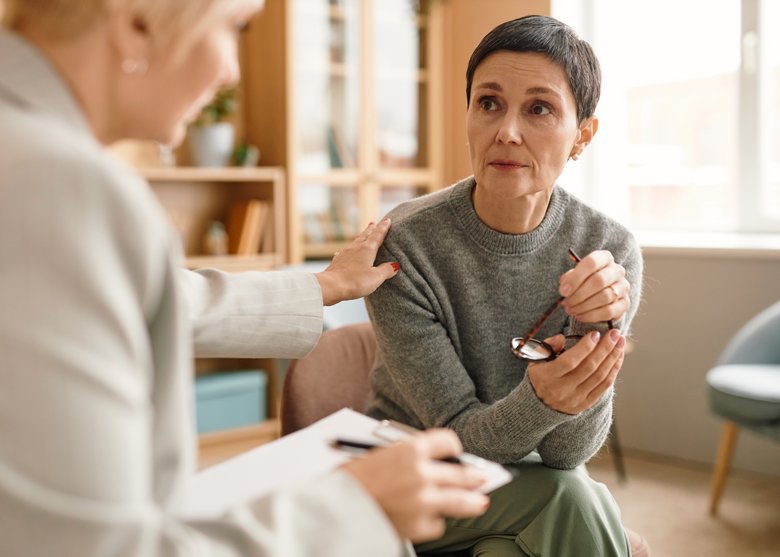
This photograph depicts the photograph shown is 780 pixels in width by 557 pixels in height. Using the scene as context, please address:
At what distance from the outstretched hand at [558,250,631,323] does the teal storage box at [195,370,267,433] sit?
2.56 metres

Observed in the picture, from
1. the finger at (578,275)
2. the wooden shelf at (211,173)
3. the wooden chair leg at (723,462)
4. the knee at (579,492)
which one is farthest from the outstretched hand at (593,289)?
the wooden shelf at (211,173)

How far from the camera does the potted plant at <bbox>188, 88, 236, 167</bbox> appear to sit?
3.52 m

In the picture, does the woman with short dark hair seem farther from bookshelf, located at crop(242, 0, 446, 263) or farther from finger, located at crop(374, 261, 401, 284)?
bookshelf, located at crop(242, 0, 446, 263)

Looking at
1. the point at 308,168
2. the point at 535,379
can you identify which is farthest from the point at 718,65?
the point at 535,379

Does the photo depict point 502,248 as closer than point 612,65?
Yes

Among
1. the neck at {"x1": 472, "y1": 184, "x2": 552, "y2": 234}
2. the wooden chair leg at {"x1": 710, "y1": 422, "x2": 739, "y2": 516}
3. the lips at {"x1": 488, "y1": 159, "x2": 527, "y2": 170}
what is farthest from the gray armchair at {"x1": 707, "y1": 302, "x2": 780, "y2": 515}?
the lips at {"x1": 488, "y1": 159, "x2": 527, "y2": 170}

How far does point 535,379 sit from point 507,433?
94 mm

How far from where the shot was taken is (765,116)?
3375 mm

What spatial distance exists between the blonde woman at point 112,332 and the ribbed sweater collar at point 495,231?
2.30 feet

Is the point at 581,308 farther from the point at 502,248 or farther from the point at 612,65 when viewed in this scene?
the point at 612,65

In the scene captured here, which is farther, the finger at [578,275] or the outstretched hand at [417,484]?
the finger at [578,275]

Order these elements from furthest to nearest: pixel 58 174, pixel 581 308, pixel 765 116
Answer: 1. pixel 765 116
2. pixel 581 308
3. pixel 58 174

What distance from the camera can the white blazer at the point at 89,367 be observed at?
1.62 ft

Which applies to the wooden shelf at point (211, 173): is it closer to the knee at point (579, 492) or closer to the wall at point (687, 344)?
the wall at point (687, 344)
